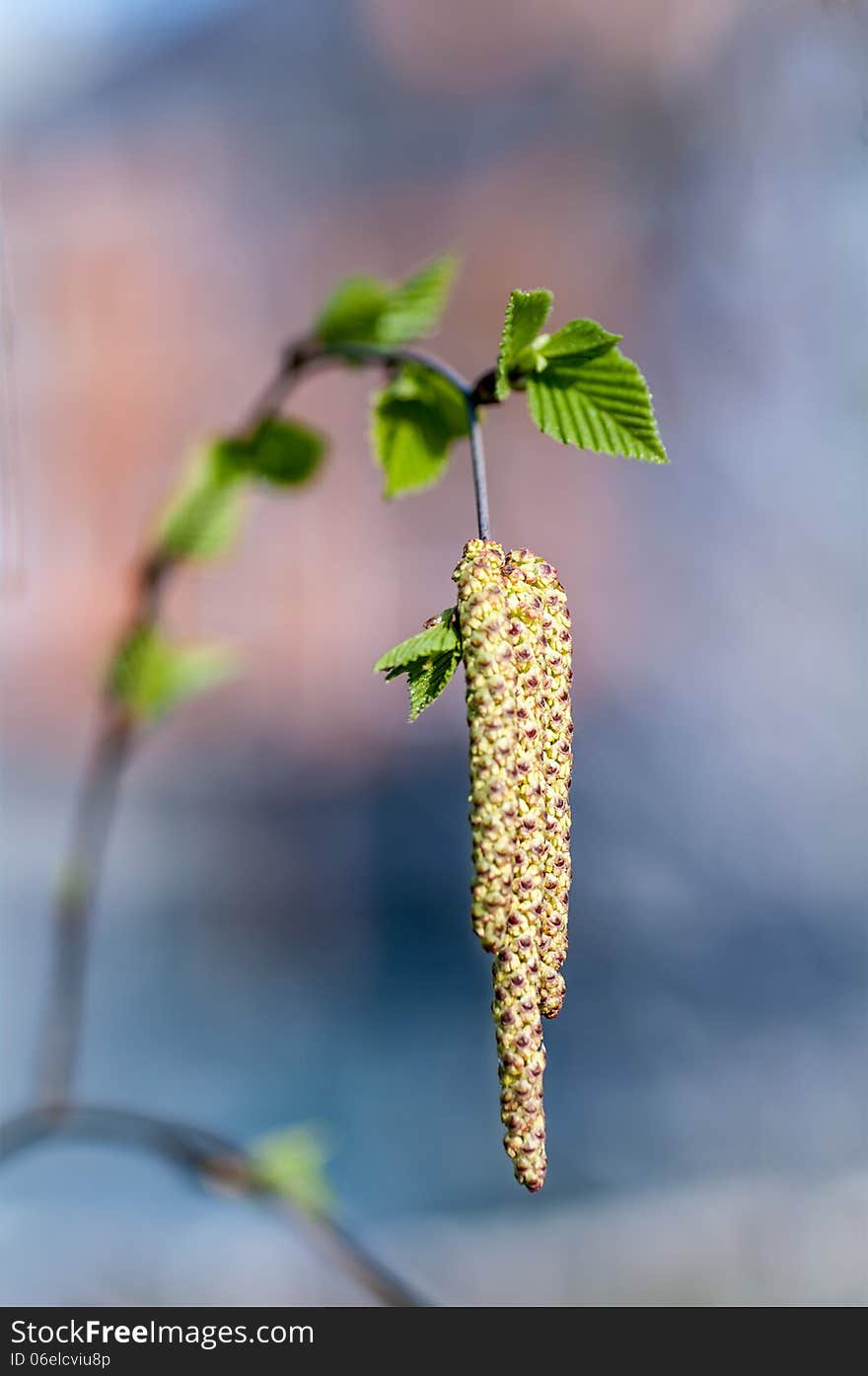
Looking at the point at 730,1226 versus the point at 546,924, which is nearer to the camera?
the point at 546,924

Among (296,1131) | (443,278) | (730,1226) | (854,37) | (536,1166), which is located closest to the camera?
(536,1166)

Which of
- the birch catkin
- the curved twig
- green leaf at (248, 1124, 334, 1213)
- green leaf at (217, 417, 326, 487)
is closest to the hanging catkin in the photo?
the birch catkin

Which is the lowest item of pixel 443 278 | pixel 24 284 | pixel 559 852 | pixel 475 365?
pixel 559 852

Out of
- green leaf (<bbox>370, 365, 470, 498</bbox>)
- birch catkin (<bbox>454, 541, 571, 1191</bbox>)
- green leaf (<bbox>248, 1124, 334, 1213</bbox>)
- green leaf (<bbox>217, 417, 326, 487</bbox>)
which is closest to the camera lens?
birch catkin (<bbox>454, 541, 571, 1191</bbox>)

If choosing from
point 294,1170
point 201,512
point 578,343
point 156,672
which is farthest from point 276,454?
point 294,1170

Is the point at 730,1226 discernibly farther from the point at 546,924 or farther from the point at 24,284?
the point at 24,284

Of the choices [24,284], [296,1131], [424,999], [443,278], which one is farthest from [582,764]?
[443,278]

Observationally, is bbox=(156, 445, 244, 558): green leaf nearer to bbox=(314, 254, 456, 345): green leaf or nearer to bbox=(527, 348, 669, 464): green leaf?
bbox=(314, 254, 456, 345): green leaf
